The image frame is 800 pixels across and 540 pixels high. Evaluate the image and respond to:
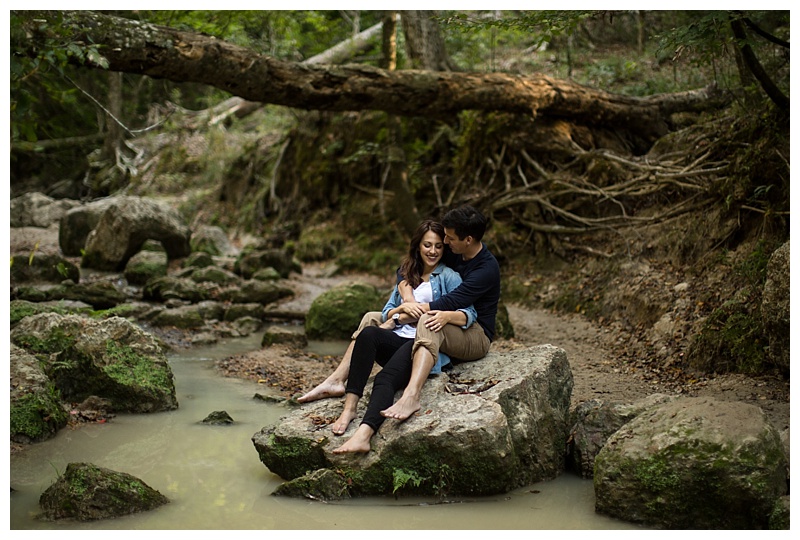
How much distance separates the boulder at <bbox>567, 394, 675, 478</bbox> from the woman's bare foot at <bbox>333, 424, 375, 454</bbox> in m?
1.36

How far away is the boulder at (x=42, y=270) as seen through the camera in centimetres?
1111

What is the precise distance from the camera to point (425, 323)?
14.7 ft

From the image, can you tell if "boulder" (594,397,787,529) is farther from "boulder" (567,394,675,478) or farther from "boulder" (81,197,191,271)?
"boulder" (81,197,191,271)

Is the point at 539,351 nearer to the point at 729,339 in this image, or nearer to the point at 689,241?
the point at 729,339

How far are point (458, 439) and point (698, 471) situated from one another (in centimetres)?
125

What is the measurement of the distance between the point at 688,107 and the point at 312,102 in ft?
20.1

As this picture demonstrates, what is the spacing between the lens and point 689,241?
26.2ft

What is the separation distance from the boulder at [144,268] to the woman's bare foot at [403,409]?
8574 mm

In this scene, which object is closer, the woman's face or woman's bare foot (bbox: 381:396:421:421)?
woman's bare foot (bbox: 381:396:421:421)

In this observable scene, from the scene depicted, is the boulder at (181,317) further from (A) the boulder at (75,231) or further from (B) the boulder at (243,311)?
(A) the boulder at (75,231)

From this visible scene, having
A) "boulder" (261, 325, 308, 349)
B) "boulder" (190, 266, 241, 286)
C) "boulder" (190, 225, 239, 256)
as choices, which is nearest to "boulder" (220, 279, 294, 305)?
"boulder" (190, 266, 241, 286)

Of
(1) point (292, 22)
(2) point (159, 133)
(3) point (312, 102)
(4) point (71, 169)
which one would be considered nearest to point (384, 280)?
(3) point (312, 102)

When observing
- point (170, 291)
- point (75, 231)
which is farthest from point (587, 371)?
point (75, 231)

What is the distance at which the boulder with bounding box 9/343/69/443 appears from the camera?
4.91m
